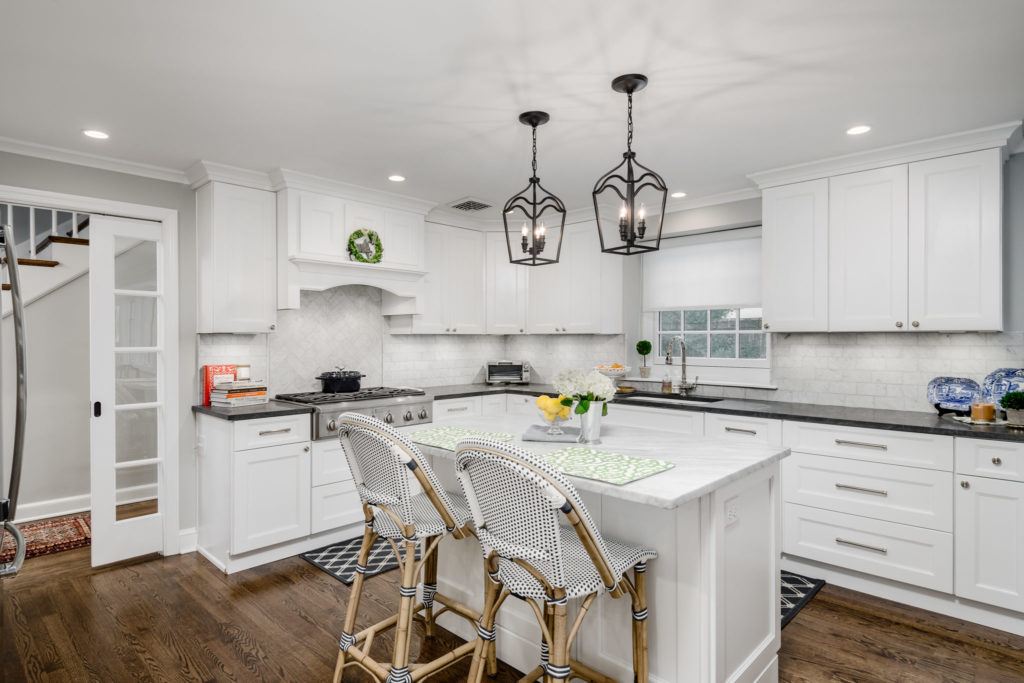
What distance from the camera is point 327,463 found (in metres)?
3.87

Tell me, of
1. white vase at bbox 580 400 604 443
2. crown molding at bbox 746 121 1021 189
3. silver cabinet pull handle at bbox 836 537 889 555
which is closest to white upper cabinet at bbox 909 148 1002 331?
crown molding at bbox 746 121 1021 189

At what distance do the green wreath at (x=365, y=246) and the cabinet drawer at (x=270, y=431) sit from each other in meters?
1.23

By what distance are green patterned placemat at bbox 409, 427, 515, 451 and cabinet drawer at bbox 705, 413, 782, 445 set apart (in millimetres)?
1617

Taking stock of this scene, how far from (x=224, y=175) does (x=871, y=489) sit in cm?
427

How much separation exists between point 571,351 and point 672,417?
4.97 ft

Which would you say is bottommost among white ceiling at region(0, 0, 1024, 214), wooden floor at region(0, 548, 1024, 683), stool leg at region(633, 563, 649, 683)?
wooden floor at region(0, 548, 1024, 683)

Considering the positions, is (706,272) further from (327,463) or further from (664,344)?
(327,463)

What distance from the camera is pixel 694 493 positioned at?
171 centimetres

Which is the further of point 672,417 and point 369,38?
point 672,417

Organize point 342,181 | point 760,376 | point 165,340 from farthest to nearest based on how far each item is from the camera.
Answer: point 760,376 < point 342,181 < point 165,340

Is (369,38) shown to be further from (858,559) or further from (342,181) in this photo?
(858,559)

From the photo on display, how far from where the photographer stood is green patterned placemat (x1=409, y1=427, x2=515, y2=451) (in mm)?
2390

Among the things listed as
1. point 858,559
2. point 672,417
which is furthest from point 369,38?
point 858,559

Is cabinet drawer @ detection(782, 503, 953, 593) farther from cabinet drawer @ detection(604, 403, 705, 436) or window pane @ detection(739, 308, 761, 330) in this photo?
window pane @ detection(739, 308, 761, 330)
